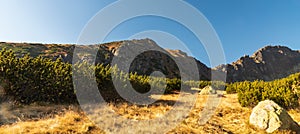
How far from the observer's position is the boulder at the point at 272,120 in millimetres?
8594

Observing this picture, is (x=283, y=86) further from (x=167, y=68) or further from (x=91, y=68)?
(x=167, y=68)

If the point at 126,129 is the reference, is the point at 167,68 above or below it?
above

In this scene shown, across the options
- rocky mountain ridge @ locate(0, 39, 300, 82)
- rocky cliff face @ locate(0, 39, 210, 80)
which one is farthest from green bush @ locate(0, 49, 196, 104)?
rocky cliff face @ locate(0, 39, 210, 80)

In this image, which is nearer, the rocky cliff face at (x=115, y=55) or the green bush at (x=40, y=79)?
the green bush at (x=40, y=79)

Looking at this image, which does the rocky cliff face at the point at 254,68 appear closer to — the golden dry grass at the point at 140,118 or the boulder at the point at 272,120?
the golden dry grass at the point at 140,118

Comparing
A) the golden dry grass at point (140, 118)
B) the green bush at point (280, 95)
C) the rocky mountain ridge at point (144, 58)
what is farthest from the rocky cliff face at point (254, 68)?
the golden dry grass at point (140, 118)

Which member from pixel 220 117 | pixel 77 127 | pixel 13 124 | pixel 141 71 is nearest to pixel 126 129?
pixel 77 127

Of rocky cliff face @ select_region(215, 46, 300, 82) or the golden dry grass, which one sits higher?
rocky cliff face @ select_region(215, 46, 300, 82)

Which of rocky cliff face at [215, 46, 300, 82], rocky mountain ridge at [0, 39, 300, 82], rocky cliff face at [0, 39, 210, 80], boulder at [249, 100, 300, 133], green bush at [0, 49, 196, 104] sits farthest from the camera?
rocky cliff face at [215, 46, 300, 82]

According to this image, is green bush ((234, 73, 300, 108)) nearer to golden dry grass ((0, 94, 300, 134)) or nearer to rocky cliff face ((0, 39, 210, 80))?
golden dry grass ((0, 94, 300, 134))

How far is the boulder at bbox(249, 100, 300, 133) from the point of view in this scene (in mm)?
8594

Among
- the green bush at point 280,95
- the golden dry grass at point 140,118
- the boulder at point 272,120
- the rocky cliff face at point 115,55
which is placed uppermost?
the rocky cliff face at point 115,55

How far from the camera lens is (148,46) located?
13625cm

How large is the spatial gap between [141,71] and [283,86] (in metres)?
80.5
